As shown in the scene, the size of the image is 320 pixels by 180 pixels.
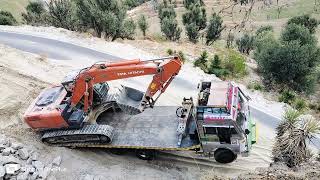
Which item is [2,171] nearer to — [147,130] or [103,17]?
[147,130]

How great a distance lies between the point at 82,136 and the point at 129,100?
9.03 feet

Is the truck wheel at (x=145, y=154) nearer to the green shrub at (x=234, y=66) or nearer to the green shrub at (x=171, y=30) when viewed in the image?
the green shrub at (x=234, y=66)

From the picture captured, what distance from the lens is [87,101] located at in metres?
18.2

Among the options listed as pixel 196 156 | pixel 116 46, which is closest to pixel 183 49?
pixel 116 46

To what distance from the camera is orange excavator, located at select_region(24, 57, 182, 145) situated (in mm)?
17078

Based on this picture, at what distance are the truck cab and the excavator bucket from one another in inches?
110

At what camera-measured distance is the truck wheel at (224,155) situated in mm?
17125

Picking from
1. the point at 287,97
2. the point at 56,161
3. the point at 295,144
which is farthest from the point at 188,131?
the point at 287,97

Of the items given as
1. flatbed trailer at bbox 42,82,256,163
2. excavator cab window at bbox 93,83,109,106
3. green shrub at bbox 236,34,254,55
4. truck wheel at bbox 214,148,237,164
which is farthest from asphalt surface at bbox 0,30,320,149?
green shrub at bbox 236,34,254,55

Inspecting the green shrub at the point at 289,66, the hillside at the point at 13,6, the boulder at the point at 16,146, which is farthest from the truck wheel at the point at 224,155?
the hillside at the point at 13,6

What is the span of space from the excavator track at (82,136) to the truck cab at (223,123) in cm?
387

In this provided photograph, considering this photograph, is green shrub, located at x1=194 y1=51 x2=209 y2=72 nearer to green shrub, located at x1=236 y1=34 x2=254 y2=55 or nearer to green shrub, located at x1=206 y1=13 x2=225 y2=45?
green shrub, located at x1=206 y1=13 x2=225 y2=45

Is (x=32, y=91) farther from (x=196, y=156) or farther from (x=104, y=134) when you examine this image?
(x=196, y=156)

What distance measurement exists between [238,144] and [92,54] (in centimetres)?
1721
